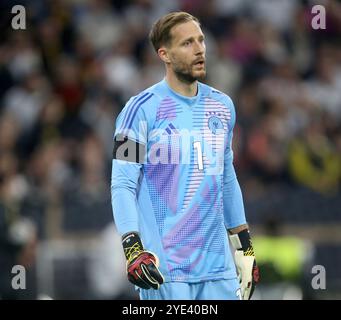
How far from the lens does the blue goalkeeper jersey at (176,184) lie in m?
6.93

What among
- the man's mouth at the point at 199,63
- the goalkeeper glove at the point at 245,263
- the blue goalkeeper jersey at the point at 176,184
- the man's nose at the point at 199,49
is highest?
the man's nose at the point at 199,49

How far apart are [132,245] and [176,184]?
0.49 meters

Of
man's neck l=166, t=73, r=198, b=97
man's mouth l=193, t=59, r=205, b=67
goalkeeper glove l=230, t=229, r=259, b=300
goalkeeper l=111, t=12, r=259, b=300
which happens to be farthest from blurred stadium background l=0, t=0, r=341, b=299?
man's mouth l=193, t=59, r=205, b=67

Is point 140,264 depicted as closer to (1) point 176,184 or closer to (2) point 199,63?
(1) point 176,184

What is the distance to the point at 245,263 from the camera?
287 inches

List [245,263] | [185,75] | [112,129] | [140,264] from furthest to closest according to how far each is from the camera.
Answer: [112,129] → [245,263] → [185,75] → [140,264]

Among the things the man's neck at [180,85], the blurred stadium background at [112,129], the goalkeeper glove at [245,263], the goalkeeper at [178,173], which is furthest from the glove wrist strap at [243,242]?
the blurred stadium background at [112,129]

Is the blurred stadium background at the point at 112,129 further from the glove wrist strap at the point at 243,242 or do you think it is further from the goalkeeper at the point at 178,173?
the goalkeeper at the point at 178,173

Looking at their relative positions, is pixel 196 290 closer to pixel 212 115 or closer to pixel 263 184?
pixel 212 115

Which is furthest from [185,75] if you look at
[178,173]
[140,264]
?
[140,264]

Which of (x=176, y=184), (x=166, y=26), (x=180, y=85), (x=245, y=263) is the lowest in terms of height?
(x=245, y=263)

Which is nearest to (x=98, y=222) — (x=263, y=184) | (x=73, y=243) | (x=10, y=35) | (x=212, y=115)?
(x=73, y=243)

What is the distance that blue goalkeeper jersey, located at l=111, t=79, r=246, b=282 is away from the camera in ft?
22.7
